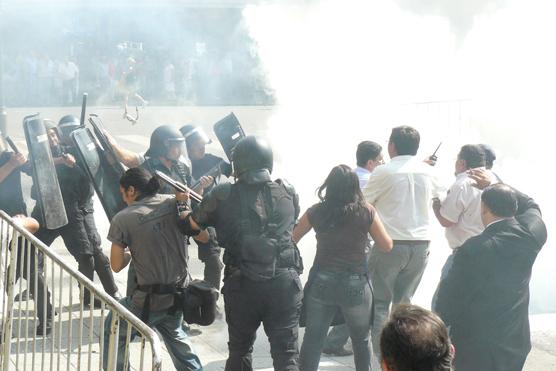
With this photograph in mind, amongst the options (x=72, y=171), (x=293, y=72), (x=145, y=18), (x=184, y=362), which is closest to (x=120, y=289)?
(x=72, y=171)

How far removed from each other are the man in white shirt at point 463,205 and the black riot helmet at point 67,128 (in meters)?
2.76

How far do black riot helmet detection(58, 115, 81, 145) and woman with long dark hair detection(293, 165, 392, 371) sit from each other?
8.38ft

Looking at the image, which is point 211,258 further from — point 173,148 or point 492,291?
point 492,291

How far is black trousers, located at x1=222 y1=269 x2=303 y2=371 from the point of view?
471cm

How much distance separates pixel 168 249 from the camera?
5008mm

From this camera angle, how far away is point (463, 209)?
5.81 meters

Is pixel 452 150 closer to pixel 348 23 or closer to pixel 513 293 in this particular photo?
pixel 348 23

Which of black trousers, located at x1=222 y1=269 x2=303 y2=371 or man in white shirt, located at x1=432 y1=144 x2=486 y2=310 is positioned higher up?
man in white shirt, located at x1=432 y1=144 x2=486 y2=310

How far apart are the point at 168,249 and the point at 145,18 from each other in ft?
71.2

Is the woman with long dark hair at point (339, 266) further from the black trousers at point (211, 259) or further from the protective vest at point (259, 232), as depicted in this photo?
the black trousers at point (211, 259)

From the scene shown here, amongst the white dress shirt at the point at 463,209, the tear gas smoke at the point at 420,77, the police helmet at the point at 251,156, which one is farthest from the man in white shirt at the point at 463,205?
the tear gas smoke at the point at 420,77

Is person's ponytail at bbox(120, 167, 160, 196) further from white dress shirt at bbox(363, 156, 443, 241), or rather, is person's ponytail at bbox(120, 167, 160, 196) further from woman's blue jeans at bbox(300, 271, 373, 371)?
white dress shirt at bbox(363, 156, 443, 241)

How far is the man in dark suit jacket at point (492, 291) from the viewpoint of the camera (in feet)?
14.8

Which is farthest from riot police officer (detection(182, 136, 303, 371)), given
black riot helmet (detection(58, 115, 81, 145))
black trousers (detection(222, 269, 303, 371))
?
black riot helmet (detection(58, 115, 81, 145))
